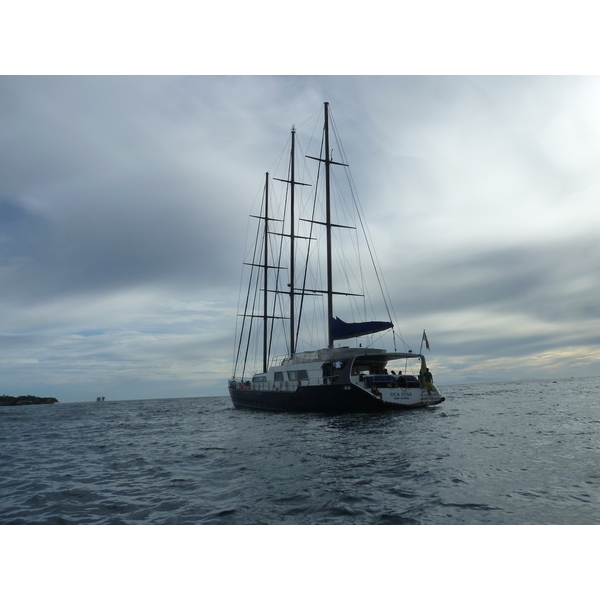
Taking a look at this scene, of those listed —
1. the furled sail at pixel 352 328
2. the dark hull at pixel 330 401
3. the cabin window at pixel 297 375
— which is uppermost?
the furled sail at pixel 352 328

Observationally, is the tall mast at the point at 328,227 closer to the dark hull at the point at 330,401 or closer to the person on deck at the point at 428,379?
the dark hull at the point at 330,401

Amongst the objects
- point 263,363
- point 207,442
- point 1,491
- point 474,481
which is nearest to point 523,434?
point 474,481

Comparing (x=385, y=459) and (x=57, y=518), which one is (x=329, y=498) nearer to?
(x=385, y=459)

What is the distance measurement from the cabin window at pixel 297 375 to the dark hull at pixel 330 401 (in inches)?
57.1

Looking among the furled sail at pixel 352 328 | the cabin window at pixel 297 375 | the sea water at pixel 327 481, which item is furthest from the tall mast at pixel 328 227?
the sea water at pixel 327 481

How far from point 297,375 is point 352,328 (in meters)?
6.86

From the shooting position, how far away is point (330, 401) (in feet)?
92.0

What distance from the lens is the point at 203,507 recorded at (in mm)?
8562

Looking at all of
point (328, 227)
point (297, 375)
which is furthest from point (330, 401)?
point (328, 227)

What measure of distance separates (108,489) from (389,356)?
73.0 feet

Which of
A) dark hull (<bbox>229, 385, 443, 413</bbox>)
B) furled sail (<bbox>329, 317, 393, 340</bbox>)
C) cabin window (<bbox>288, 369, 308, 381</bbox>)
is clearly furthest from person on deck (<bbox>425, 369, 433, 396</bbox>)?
cabin window (<bbox>288, 369, 308, 381</bbox>)

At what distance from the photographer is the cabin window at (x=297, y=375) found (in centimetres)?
3221

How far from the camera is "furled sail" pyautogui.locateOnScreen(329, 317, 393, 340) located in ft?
92.6

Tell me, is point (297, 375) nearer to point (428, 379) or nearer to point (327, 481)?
point (428, 379)
